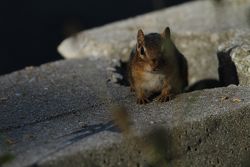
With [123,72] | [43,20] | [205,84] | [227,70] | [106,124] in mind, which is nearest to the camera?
[106,124]

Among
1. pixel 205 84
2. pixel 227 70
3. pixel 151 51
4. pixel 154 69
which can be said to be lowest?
pixel 205 84

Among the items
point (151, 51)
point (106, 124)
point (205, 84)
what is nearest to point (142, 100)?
point (151, 51)

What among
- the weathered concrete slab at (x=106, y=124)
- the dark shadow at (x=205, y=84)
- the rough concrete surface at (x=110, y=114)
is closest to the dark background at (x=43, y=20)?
the rough concrete surface at (x=110, y=114)

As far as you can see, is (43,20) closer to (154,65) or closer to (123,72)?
(123,72)

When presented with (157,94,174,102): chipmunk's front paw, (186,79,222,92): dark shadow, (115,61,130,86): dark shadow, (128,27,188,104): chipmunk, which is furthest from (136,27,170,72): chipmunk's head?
(186,79,222,92): dark shadow

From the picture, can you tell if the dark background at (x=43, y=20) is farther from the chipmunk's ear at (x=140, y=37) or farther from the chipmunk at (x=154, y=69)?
the chipmunk's ear at (x=140, y=37)

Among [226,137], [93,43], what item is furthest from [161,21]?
[226,137]
